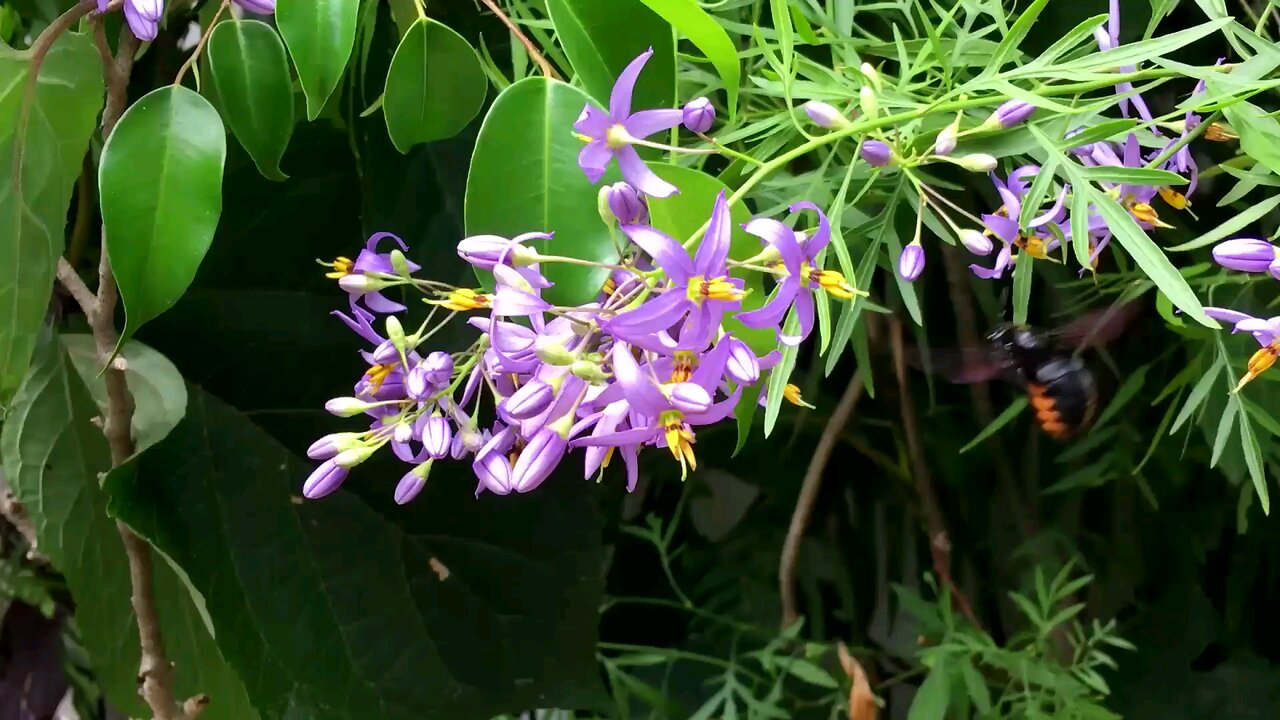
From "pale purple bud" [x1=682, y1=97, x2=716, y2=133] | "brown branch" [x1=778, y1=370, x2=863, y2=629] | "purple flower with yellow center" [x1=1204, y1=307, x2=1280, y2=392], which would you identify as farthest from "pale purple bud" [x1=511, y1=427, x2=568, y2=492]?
"brown branch" [x1=778, y1=370, x2=863, y2=629]

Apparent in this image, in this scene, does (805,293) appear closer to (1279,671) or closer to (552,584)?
(552,584)

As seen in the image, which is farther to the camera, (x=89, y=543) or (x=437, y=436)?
(x=89, y=543)

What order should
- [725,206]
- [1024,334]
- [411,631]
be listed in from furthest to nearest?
1. [411,631]
2. [1024,334]
3. [725,206]

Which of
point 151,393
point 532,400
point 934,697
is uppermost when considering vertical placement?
point 532,400

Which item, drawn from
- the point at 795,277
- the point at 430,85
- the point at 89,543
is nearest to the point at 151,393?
the point at 89,543

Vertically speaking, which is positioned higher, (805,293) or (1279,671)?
(805,293)

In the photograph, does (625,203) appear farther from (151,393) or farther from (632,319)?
(151,393)

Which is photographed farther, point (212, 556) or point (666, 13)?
point (212, 556)

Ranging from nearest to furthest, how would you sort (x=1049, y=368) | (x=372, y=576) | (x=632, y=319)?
1. (x=632, y=319)
2. (x=1049, y=368)
3. (x=372, y=576)

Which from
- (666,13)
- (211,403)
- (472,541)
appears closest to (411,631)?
(472,541)
